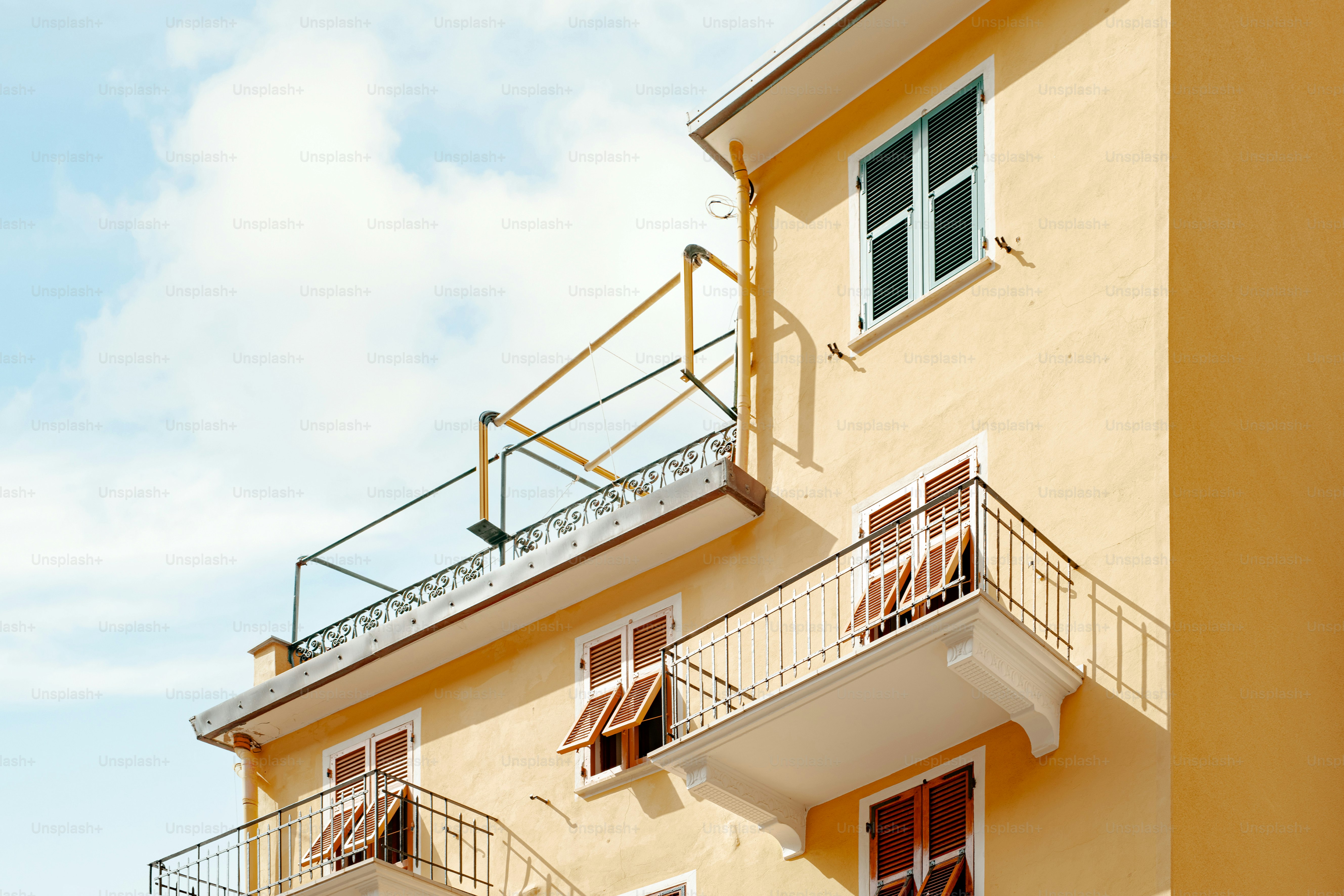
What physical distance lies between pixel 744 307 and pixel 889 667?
16.8 feet

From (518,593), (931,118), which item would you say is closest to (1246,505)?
(931,118)

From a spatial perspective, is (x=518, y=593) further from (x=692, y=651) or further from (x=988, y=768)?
(x=988, y=768)

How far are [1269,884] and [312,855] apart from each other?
30.8ft

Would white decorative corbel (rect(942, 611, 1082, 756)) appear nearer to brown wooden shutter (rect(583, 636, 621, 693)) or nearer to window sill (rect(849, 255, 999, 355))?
window sill (rect(849, 255, 999, 355))

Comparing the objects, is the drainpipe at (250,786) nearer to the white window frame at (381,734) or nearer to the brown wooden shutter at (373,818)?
the white window frame at (381,734)

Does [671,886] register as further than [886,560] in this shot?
Yes

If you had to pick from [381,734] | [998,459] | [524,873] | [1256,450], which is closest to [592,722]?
[524,873]

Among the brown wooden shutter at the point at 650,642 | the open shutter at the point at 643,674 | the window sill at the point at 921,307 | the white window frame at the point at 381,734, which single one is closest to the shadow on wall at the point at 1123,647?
the window sill at the point at 921,307

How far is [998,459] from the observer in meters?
14.6

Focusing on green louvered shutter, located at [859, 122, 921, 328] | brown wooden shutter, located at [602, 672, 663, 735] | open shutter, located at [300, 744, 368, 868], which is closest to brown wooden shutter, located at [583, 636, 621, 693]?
brown wooden shutter, located at [602, 672, 663, 735]

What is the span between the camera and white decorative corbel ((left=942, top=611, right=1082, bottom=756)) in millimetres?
12805

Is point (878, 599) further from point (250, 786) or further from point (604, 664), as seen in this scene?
point (250, 786)

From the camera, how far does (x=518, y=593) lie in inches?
707

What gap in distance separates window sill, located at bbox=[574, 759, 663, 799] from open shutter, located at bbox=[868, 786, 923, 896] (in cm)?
253
